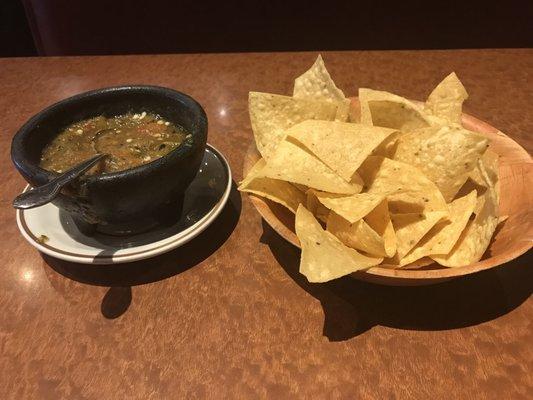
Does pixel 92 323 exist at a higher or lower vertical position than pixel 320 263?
lower

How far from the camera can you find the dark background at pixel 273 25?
93.7 inches

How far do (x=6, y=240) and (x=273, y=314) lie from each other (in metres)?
0.59

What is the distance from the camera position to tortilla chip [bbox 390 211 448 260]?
77 cm

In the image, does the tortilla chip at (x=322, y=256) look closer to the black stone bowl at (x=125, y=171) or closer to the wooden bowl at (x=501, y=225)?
the wooden bowl at (x=501, y=225)

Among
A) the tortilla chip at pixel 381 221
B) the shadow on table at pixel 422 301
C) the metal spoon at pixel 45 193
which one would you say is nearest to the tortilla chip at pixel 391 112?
the tortilla chip at pixel 381 221

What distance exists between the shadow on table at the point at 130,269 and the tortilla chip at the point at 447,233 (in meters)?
0.38

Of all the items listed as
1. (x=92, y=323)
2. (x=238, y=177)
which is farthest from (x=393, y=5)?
(x=92, y=323)

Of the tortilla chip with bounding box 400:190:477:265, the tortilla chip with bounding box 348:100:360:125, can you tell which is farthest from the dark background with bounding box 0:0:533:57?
the tortilla chip with bounding box 400:190:477:265

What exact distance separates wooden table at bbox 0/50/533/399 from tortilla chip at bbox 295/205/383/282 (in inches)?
4.6

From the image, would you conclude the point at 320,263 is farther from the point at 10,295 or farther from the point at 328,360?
the point at 10,295

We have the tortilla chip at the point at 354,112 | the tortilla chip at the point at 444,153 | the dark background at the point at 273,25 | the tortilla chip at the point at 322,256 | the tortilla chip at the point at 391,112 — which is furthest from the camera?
the dark background at the point at 273,25

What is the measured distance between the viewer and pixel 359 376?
2.34ft

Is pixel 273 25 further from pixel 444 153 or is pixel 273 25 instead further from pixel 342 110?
pixel 444 153

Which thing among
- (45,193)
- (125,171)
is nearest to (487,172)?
(125,171)
